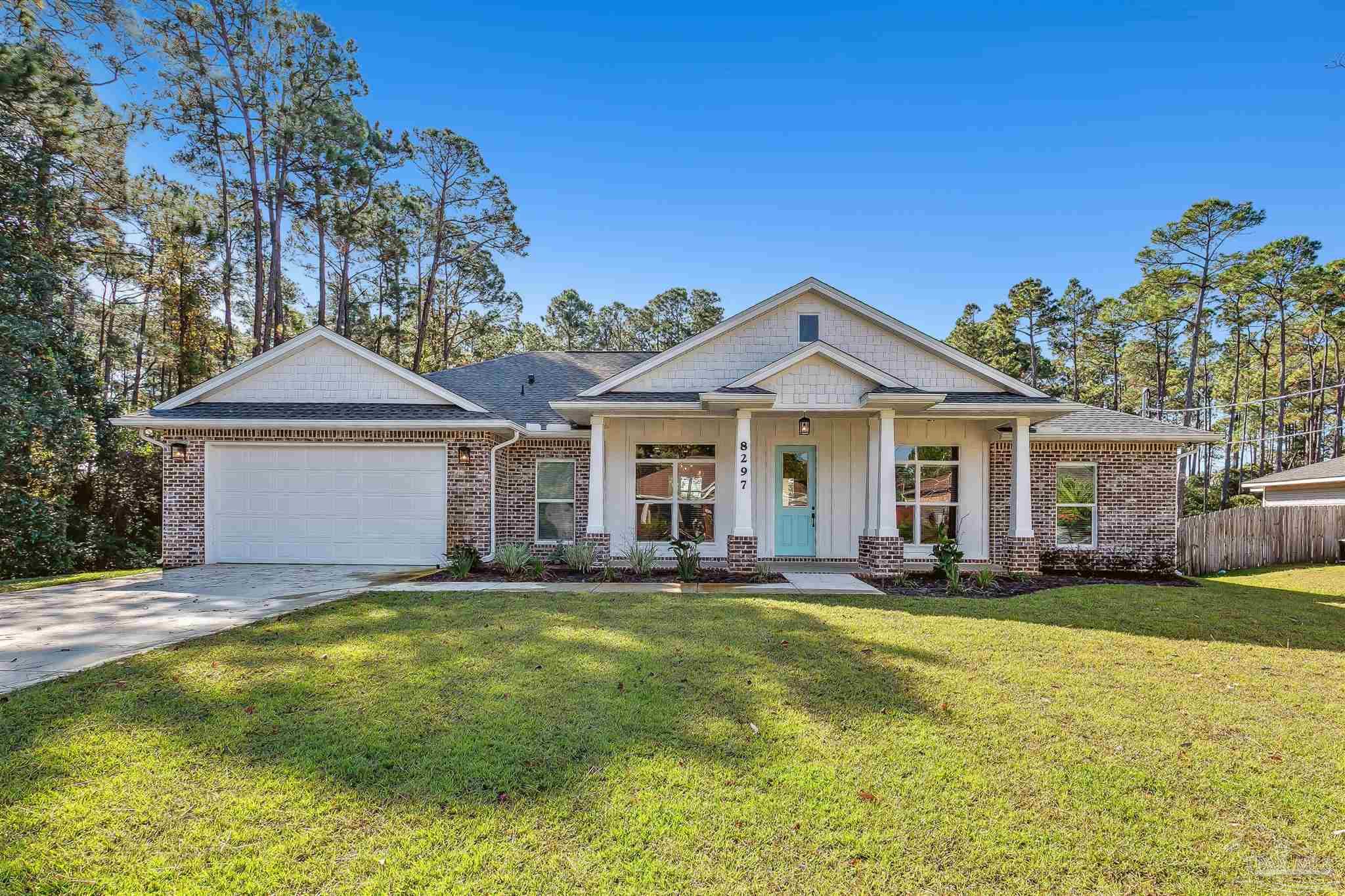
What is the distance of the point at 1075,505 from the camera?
12.4m

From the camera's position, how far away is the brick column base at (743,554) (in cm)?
1041

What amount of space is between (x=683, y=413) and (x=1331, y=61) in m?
9.23

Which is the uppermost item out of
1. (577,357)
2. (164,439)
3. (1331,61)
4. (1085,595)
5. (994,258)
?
(994,258)

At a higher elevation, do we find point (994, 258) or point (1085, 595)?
point (994, 258)

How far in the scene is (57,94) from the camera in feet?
41.0

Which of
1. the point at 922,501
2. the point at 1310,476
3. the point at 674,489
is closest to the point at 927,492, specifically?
the point at 922,501

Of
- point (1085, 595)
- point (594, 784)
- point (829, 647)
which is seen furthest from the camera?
point (1085, 595)

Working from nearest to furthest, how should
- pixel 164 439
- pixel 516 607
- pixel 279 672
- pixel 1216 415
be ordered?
pixel 279 672 < pixel 516 607 < pixel 164 439 < pixel 1216 415

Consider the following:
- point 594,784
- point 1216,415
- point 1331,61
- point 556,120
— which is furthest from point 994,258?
point 594,784

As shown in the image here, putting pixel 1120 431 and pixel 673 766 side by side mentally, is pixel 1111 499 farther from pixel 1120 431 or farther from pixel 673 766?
pixel 673 766

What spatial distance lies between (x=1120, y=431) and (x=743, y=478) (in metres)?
8.04

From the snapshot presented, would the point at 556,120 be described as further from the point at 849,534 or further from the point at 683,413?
the point at 849,534

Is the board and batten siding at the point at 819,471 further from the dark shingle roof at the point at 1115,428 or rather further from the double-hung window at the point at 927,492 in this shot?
the dark shingle roof at the point at 1115,428

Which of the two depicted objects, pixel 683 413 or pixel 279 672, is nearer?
pixel 279 672
